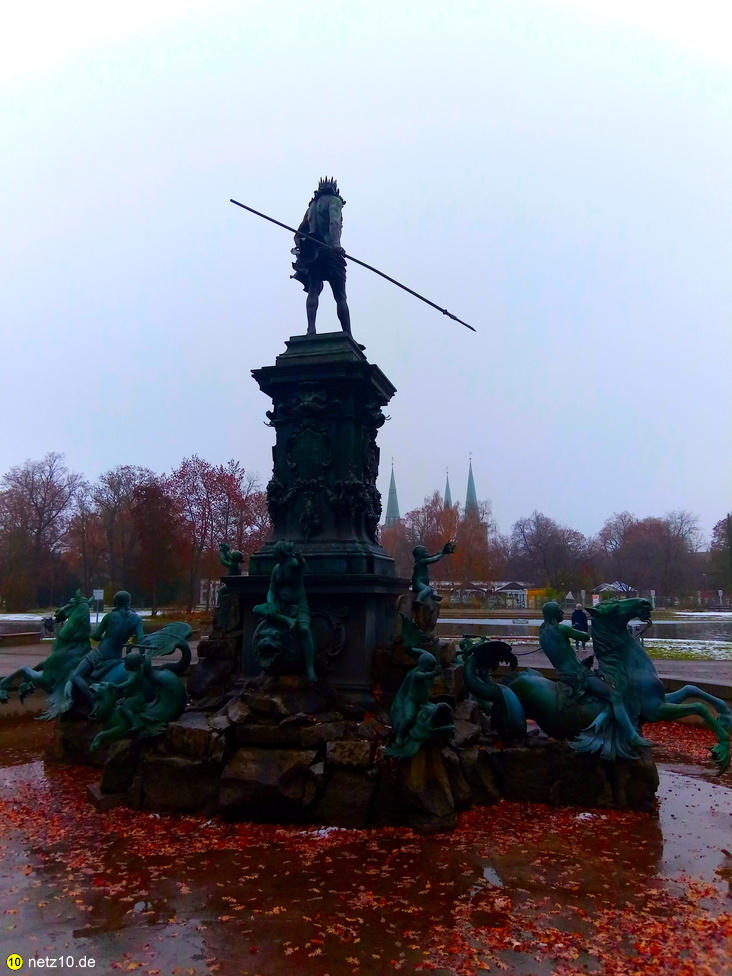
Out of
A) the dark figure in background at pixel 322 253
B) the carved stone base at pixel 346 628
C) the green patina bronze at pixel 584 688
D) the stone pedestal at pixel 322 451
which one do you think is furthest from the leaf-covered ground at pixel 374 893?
the dark figure in background at pixel 322 253

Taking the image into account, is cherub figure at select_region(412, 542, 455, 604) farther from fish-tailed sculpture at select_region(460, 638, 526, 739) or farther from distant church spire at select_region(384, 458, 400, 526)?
distant church spire at select_region(384, 458, 400, 526)

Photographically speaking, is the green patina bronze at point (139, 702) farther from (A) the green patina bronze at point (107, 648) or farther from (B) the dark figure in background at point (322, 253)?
(B) the dark figure in background at point (322, 253)

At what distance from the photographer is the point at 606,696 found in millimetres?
7078

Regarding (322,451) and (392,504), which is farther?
(392,504)

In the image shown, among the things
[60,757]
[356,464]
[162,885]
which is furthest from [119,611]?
[162,885]

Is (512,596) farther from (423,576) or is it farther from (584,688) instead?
(584,688)

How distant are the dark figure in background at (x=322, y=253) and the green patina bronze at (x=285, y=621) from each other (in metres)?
4.04

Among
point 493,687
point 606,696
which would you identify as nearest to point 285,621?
point 493,687

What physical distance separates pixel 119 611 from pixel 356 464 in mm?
3523

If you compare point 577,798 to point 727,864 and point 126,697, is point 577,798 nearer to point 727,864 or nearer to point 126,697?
point 727,864

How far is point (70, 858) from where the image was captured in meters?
5.53

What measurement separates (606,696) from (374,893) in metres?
3.26

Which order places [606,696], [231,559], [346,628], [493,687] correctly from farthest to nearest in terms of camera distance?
[231,559]
[346,628]
[493,687]
[606,696]

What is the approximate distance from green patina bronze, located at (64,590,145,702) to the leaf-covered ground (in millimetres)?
1831
